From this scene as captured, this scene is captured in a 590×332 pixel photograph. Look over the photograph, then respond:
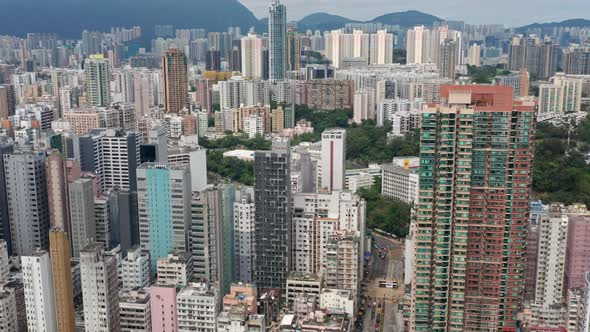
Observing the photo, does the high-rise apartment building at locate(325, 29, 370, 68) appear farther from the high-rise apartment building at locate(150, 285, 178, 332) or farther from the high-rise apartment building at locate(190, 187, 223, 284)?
the high-rise apartment building at locate(150, 285, 178, 332)

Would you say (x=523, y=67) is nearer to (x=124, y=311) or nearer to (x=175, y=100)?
(x=175, y=100)

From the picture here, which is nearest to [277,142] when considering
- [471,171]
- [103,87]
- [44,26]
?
[471,171]

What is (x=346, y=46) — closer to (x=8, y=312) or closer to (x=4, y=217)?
(x=4, y=217)

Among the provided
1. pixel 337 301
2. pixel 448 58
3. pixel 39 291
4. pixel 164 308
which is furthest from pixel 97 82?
pixel 337 301

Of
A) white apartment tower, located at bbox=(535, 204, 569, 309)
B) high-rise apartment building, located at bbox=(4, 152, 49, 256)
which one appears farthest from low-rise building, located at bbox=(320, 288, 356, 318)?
high-rise apartment building, located at bbox=(4, 152, 49, 256)

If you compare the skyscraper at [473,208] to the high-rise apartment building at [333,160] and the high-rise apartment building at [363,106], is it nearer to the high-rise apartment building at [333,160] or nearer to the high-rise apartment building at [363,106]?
the high-rise apartment building at [333,160]

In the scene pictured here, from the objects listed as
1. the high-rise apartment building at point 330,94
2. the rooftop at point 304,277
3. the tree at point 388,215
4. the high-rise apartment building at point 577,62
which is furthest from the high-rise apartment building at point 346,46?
the rooftop at point 304,277

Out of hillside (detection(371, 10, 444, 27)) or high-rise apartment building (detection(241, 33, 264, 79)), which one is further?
hillside (detection(371, 10, 444, 27))
